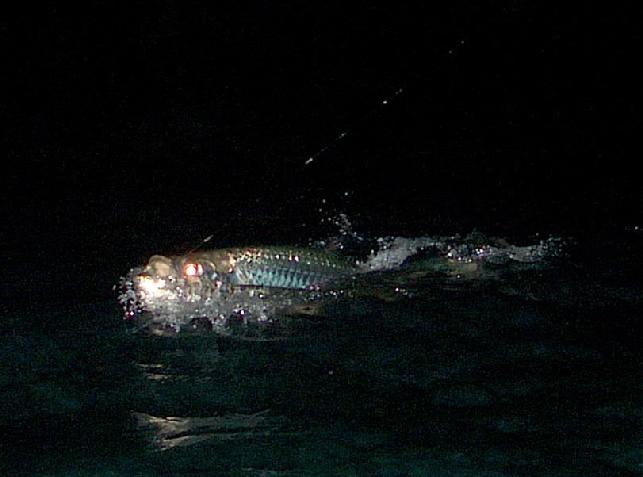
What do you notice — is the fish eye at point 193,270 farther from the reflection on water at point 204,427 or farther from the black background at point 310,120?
the black background at point 310,120

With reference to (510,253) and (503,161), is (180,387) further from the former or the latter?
(503,161)

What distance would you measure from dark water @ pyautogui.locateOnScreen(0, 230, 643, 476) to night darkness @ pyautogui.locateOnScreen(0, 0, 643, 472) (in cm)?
376

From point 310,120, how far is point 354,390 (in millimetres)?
15687

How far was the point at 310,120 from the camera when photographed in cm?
2056

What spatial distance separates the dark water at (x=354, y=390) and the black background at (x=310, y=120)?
416 cm

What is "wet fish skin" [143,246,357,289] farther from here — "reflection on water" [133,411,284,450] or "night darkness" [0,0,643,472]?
"reflection on water" [133,411,284,450]

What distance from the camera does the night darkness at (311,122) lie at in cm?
1264

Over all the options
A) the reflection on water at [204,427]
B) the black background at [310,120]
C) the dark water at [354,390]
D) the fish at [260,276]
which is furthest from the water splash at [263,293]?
the black background at [310,120]

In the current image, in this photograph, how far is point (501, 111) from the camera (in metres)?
20.5

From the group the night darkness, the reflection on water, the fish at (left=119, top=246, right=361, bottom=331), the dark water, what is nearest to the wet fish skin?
the fish at (left=119, top=246, right=361, bottom=331)

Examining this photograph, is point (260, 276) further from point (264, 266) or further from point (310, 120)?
point (310, 120)

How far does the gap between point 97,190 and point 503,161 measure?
762cm

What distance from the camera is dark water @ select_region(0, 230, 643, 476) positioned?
4320mm

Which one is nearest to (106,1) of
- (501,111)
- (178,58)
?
(178,58)
